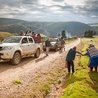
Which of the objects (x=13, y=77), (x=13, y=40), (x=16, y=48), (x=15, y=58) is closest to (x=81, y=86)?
(x=13, y=77)

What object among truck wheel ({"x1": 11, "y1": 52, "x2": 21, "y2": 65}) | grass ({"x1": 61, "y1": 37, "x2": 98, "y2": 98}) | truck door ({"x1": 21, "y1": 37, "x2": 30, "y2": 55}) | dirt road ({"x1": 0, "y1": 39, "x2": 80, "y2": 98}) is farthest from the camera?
truck door ({"x1": 21, "y1": 37, "x2": 30, "y2": 55})

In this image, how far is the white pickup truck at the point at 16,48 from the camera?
672 inches

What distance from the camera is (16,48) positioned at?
17875mm

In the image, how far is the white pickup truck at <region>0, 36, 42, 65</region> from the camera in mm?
17070

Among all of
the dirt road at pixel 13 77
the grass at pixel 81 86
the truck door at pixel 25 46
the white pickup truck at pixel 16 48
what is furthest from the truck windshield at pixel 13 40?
the grass at pixel 81 86

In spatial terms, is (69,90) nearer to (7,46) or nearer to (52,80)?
(52,80)

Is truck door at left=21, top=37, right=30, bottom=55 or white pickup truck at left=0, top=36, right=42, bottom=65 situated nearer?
white pickup truck at left=0, top=36, right=42, bottom=65

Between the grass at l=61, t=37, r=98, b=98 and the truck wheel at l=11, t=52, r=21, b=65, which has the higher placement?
the truck wheel at l=11, t=52, r=21, b=65

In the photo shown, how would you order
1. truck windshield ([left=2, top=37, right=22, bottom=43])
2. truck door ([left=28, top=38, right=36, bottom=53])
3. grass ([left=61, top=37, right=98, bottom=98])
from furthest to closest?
truck door ([left=28, top=38, right=36, bottom=53]) → truck windshield ([left=2, top=37, right=22, bottom=43]) → grass ([left=61, top=37, right=98, bottom=98])

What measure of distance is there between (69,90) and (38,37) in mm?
15047

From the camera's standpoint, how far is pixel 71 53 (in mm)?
16203

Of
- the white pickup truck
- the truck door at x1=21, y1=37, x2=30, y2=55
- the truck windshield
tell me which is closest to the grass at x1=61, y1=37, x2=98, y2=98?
the white pickup truck

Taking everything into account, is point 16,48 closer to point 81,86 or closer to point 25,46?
point 25,46

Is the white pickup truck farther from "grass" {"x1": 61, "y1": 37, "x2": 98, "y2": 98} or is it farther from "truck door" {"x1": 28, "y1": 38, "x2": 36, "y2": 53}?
"grass" {"x1": 61, "y1": 37, "x2": 98, "y2": 98}
